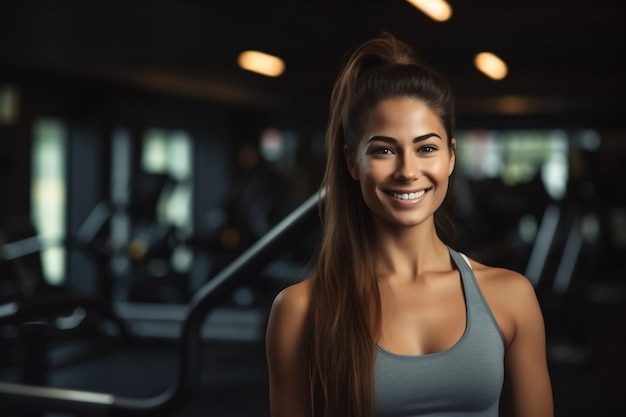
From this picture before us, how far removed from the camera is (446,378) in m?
1.14

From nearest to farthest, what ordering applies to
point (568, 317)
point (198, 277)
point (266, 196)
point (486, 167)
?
point (568, 317), point (266, 196), point (198, 277), point (486, 167)

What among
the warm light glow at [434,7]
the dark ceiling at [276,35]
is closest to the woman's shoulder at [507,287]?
the warm light glow at [434,7]

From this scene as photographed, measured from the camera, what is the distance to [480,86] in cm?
1131

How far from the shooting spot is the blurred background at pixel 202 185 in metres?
5.33

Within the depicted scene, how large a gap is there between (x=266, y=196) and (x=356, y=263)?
7187 millimetres

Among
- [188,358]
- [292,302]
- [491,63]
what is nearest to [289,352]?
[292,302]

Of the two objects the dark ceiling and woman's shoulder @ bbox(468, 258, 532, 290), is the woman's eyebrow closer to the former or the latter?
woman's shoulder @ bbox(468, 258, 532, 290)

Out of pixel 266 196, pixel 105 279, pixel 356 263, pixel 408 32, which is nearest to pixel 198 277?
pixel 266 196

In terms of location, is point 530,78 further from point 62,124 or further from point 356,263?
point 356,263

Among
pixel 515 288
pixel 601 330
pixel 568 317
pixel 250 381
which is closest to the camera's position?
pixel 515 288

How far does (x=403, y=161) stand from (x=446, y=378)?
0.31 m

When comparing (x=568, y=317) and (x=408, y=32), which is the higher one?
(x=408, y=32)

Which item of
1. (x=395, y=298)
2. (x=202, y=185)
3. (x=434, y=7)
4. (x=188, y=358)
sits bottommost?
(x=188, y=358)

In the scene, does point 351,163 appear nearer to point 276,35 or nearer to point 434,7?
point 434,7
